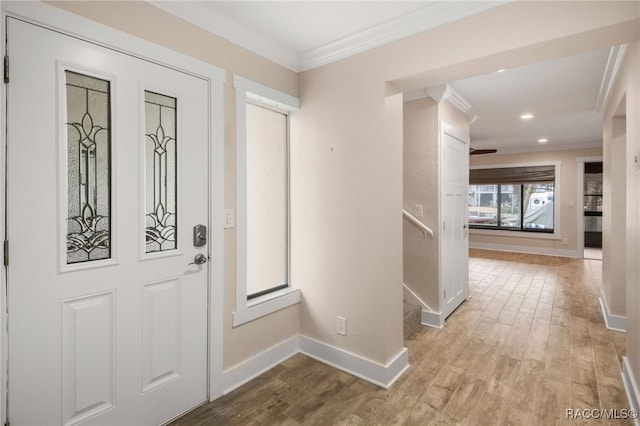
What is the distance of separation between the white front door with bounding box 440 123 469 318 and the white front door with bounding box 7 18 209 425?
7.82 feet

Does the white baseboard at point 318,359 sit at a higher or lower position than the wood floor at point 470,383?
higher

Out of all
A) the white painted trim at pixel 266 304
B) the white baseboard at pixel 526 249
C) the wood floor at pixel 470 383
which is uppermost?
the white painted trim at pixel 266 304

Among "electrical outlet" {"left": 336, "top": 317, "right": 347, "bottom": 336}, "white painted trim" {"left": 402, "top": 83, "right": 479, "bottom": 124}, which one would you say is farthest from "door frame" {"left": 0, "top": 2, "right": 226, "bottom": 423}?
"white painted trim" {"left": 402, "top": 83, "right": 479, "bottom": 124}

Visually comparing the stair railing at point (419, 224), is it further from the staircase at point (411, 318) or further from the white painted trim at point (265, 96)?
the white painted trim at point (265, 96)

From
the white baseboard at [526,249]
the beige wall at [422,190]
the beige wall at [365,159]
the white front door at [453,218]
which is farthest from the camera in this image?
the white baseboard at [526,249]

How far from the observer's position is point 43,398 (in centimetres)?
145

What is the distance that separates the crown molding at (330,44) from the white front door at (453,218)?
1414 millimetres

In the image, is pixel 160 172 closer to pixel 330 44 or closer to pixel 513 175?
pixel 330 44

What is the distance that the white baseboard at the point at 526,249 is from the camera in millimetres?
7027

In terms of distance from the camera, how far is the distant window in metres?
7.59

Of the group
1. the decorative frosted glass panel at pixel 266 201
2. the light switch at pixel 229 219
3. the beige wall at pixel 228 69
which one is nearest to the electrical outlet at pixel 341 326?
the beige wall at pixel 228 69

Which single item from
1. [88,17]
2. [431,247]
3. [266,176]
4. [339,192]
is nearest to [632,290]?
[431,247]

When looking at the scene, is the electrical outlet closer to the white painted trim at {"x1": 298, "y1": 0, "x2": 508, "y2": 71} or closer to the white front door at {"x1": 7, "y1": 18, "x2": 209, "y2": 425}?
the white front door at {"x1": 7, "y1": 18, "x2": 209, "y2": 425}

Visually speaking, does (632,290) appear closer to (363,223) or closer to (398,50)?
(363,223)
